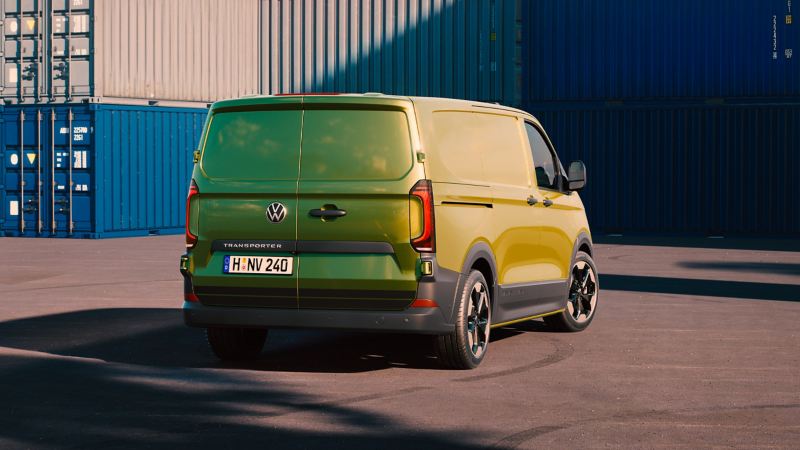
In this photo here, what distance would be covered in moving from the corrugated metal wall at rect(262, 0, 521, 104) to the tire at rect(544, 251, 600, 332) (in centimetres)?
1831

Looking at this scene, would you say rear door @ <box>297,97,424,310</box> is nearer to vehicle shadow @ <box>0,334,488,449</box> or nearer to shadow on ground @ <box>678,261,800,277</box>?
vehicle shadow @ <box>0,334,488,449</box>

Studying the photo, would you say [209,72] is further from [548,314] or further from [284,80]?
Answer: [548,314]

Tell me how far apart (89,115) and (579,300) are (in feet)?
58.1

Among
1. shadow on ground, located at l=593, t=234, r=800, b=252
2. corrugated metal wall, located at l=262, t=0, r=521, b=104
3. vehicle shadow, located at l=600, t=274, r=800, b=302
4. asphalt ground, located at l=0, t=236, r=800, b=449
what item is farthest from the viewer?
corrugated metal wall, located at l=262, t=0, r=521, b=104

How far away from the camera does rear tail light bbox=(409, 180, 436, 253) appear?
8.45 meters

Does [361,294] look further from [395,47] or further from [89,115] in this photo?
[395,47]

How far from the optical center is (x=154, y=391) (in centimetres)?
803

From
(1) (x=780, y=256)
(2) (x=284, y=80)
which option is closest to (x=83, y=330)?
(1) (x=780, y=256)

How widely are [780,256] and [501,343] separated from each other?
12.9 m

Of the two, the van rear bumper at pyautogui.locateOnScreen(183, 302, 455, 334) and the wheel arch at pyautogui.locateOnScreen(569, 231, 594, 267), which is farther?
the wheel arch at pyautogui.locateOnScreen(569, 231, 594, 267)

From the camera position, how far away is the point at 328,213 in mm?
8562

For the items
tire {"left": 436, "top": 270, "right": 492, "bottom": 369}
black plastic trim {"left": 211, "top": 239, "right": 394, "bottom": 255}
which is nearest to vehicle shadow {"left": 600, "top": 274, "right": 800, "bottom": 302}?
tire {"left": 436, "top": 270, "right": 492, "bottom": 369}

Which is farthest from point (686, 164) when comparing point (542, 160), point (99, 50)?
point (542, 160)

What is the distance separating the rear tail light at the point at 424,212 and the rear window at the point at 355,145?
0.14 m
